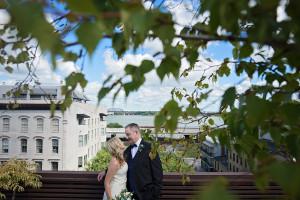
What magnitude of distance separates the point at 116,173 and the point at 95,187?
50 centimetres

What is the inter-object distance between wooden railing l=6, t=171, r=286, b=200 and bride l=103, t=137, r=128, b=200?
0.39 metres

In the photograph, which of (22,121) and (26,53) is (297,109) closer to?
(26,53)

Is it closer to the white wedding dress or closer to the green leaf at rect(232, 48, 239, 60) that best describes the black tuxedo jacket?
the white wedding dress

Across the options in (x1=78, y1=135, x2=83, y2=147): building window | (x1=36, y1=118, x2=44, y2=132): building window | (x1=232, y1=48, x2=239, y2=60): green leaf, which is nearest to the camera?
(x1=232, y1=48, x2=239, y2=60): green leaf

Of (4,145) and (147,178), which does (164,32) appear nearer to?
(147,178)

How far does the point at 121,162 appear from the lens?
247 centimetres

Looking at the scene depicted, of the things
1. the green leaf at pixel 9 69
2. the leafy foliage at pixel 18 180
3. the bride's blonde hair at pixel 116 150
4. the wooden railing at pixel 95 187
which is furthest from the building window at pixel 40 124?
the green leaf at pixel 9 69

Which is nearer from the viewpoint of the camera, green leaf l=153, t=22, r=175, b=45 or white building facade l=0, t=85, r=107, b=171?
green leaf l=153, t=22, r=175, b=45

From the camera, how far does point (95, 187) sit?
2768 mm

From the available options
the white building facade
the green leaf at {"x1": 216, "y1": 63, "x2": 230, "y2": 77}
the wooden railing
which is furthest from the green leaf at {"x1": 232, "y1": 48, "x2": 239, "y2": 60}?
the white building facade

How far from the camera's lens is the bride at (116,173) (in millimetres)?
2398

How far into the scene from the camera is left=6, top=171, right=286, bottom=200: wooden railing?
2723 millimetres

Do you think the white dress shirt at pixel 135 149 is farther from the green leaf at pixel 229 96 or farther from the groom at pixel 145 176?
the green leaf at pixel 229 96

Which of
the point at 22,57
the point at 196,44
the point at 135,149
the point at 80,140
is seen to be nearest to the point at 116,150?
the point at 135,149
